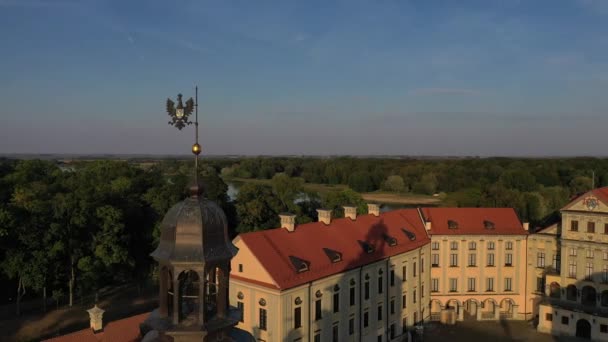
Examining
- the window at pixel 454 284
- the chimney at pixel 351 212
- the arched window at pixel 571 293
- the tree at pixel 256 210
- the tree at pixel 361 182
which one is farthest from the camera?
the tree at pixel 361 182

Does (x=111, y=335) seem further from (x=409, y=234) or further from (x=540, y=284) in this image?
(x=540, y=284)

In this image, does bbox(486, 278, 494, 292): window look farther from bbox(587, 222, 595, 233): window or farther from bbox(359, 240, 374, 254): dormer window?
bbox(359, 240, 374, 254): dormer window

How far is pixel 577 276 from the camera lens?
116 ft

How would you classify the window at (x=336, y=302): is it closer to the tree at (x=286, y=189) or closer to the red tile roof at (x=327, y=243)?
the red tile roof at (x=327, y=243)

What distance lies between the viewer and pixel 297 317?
2639 cm

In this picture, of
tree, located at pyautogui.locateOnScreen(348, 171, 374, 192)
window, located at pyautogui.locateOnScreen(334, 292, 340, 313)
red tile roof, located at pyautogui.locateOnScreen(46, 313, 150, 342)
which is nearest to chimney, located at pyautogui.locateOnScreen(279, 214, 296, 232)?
window, located at pyautogui.locateOnScreen(334, 292, 340, 313)

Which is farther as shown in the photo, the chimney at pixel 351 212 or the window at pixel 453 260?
the window at pixel 453 260

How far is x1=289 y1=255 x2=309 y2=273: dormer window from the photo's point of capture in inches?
1057

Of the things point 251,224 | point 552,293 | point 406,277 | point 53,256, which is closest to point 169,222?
point 406,277

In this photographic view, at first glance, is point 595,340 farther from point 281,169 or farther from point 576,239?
point 281,169

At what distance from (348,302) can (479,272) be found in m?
14.5

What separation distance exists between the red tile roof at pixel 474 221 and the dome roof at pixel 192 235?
109ft

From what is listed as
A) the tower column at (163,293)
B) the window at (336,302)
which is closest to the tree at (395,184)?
Answer: the window at (336,302)

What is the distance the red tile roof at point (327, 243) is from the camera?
2661cm
